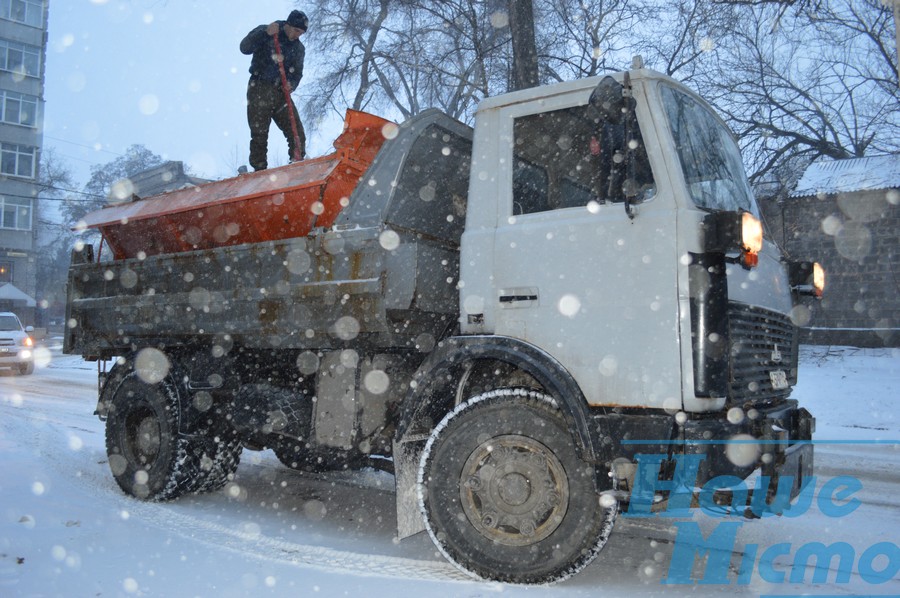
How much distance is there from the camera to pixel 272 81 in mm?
6148

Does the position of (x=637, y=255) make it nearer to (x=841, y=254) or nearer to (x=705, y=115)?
(x=705, y=115)

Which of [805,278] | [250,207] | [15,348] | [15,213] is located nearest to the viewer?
[805,278]

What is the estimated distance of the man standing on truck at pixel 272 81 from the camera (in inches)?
239

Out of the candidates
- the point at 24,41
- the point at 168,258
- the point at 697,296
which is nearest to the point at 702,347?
the point at 697,296

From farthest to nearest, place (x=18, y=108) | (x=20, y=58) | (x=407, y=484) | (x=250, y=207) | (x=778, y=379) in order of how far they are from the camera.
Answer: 1. (x=20, y=58)
2. (x=18, y=108)
3. (x=250, y=207)
4. (x=407, y=484)
5. (x=778, y=379)

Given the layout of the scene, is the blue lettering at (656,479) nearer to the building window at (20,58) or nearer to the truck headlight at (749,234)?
the truck headlight at (749,234)

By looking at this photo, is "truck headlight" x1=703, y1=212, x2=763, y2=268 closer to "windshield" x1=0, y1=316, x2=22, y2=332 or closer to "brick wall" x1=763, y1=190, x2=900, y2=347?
"brick wall" x1=763, y1=190, x2=900, y2=347

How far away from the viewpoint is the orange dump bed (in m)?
4.44

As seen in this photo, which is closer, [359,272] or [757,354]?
[757,354]

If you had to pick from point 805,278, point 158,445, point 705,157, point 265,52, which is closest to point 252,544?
point 158,445

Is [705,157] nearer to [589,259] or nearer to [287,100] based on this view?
[589,259]

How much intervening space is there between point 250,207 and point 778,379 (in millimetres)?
3611

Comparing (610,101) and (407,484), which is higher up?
(610,101)

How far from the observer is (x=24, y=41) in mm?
42562
